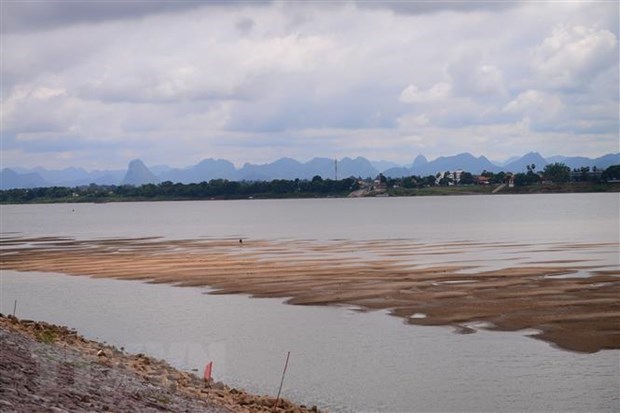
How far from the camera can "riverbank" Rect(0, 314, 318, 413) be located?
13016 millimetres

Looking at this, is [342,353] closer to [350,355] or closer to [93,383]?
[350,355]

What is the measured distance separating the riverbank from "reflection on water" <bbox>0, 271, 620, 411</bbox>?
2437mm

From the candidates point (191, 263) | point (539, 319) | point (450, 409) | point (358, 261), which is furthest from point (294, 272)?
point (450, 409)

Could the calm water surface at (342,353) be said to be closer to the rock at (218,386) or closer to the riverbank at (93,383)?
the rock at (218,386)

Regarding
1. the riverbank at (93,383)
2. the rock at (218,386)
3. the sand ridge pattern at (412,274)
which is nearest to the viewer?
the riverbank at (93,383)

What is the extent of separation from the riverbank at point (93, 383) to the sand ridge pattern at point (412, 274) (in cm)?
1157

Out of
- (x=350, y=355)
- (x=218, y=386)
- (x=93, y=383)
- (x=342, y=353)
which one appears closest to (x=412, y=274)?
(x=342, y=353)

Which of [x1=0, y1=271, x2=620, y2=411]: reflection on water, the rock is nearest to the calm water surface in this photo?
[x1=0, y1=271, x2=620, y2=411]: reflection on water

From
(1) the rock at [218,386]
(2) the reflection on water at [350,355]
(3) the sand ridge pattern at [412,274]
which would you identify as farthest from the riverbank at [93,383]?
(3) the sand ridge pattern at [412,274]

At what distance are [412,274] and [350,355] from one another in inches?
754

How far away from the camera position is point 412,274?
44.2m

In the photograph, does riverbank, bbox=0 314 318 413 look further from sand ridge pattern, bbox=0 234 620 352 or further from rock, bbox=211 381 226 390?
sand ridge pattern, bbox=0 234 620 352

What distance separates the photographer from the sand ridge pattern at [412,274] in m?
30.4

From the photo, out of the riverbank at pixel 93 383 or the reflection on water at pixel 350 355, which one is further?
the reflection on water at pixel 350 355
